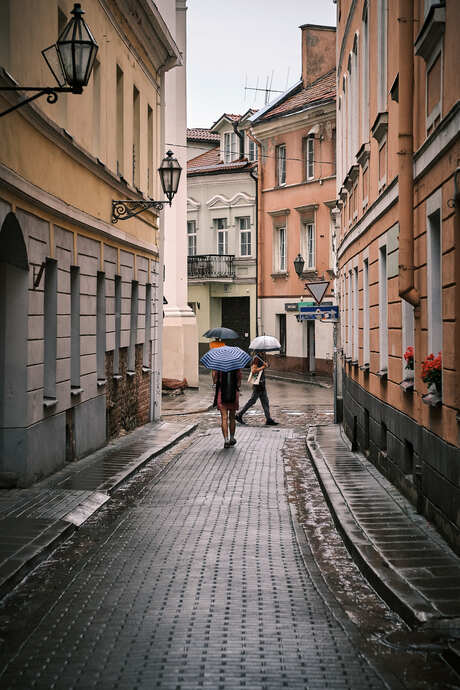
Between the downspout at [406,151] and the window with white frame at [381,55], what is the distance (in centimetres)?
360

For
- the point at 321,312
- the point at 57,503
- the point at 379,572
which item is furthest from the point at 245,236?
the point at 379,572

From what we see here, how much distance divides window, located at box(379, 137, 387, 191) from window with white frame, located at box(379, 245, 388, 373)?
949 mm

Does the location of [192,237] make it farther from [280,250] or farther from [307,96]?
[307,96]

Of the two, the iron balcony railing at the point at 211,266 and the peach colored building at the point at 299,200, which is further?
the iron balcony railing at the point at 211,266

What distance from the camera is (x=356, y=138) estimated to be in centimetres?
1883

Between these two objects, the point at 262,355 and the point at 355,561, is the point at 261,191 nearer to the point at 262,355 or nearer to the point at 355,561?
the point at 262,355

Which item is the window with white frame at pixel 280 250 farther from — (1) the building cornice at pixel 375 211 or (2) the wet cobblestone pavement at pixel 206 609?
(2) the wet cobblestone pavement at pixel 206 609

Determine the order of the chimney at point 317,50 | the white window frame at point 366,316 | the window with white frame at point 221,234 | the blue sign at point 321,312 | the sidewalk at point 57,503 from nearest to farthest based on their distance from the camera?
the sidewalk at point 57,503, the white window frame at point 366,316, the blue sign at point 321,312, the chimney at point 317,50, the window with white frame at point 221,234

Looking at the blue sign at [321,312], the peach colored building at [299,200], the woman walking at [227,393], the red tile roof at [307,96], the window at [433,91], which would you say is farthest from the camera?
the red tile roof at [307,96]

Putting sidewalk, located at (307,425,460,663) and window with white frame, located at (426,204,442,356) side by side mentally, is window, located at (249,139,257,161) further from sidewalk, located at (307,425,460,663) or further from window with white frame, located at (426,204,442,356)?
window with white frame, located at (426,204,442,356)

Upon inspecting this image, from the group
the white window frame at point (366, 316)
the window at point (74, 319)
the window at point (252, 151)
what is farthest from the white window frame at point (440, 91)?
the window at point (252, 151)

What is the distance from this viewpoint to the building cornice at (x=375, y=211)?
12434 millimetres

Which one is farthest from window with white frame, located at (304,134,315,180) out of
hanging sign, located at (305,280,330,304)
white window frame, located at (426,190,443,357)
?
white window frame, located at (426,190,443,357)

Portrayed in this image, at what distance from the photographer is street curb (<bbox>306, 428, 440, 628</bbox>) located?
6617 mm
